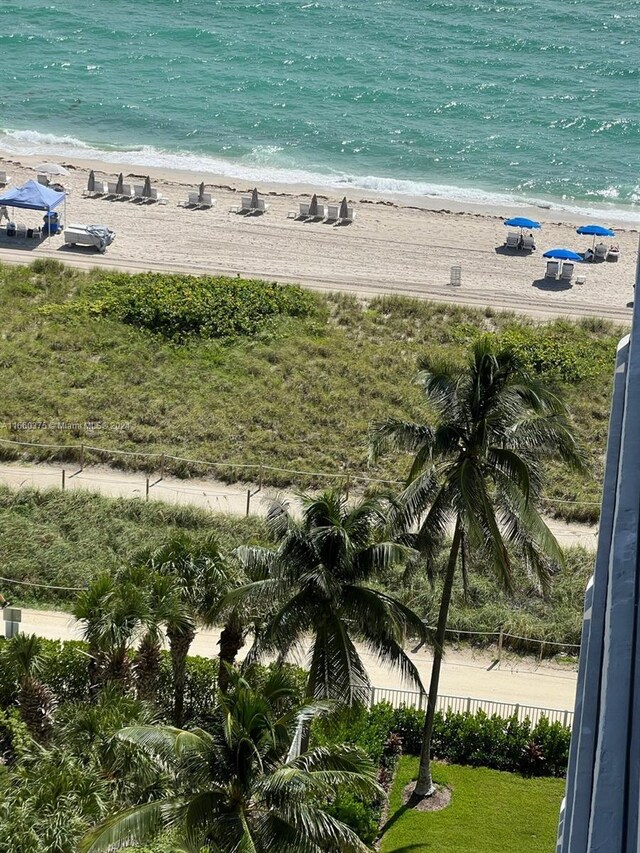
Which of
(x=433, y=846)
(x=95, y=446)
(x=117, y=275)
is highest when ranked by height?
(x=117, y=275)

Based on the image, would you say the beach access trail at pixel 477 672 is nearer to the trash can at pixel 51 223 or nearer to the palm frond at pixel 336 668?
the palm frond at pixel 336 668

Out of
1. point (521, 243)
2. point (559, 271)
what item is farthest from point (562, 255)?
point (521, 243)

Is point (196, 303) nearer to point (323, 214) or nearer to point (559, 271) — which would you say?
point (323, 214)

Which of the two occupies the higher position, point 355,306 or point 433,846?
point 355,306

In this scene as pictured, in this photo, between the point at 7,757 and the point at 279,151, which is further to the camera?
the point at 279,151

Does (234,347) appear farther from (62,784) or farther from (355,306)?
(62,784)

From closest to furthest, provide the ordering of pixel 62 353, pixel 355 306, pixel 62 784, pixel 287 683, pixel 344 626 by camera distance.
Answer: pixel 62 784 → pixel 287 683 → pixel 344 626 → pixel 62 353 → pixel 355 306

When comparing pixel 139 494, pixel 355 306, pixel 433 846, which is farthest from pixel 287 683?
pixel 355 306
